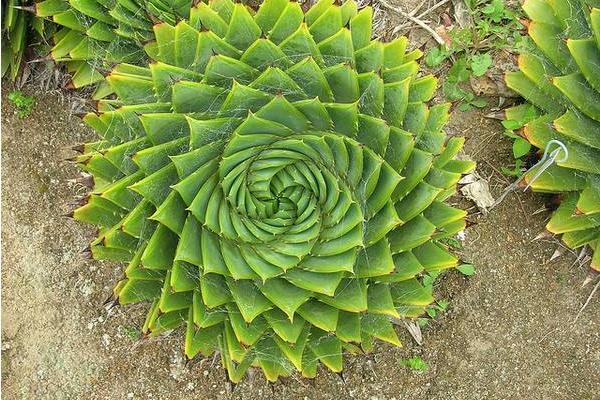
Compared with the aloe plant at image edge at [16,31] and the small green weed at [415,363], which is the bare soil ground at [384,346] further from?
the aloe plant at image edge at [16,31]

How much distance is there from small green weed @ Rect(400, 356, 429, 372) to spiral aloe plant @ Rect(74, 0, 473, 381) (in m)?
1.26

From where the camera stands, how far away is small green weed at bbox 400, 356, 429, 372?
3.71 meters

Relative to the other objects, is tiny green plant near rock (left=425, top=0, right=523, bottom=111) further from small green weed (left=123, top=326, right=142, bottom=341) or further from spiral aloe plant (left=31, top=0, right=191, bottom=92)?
small green weed (left=123, top=326, right=142, bottom=341)

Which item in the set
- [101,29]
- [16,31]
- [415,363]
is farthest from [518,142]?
[16,31]

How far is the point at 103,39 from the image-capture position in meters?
3.23

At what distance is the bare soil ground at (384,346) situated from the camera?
374cm

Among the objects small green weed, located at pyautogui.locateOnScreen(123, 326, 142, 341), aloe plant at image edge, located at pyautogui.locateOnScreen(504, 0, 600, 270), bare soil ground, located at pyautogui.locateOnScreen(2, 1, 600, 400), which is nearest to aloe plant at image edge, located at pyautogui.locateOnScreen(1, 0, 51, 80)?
bare soil ground, located at pyautogui.locateOnScreen(2, 1, 600, 400)

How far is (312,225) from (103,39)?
1559 millimetres

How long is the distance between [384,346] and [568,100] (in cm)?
160

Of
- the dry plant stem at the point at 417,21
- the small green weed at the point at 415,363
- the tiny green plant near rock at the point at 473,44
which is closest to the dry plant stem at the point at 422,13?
the dry plant stem at the point at 417,21

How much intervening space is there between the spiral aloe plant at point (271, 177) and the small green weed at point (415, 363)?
4.14 ft

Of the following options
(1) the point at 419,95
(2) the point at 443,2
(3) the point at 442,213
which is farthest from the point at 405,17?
(3) the point at 442,213

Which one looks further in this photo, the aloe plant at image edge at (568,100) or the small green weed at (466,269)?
the small green weed at (466,269)

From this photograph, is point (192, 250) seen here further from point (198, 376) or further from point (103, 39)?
point (198, 376)
